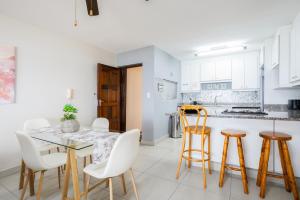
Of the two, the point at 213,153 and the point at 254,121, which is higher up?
the point at 254,121

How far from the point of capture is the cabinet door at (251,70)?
14.2ft

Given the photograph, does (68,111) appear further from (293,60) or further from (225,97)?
(225,97)

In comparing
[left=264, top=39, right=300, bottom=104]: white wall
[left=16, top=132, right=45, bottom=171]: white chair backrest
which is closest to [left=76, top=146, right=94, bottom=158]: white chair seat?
[left=16, top=132, right=45, bottom=171]: white chair backrest

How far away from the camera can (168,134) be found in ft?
15.6

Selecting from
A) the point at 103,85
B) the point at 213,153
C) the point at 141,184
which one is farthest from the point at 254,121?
the point at 103,85

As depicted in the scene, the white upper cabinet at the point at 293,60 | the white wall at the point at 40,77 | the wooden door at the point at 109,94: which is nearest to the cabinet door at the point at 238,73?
the white upper cabinet at the point at 293,60

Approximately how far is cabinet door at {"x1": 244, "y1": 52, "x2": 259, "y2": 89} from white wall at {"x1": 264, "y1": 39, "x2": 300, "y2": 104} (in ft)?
2.77

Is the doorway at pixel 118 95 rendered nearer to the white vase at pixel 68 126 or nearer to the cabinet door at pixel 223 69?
the white vase at pixel 68 126

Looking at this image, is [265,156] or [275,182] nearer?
[265,156]

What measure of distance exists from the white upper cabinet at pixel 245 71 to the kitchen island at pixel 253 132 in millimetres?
2329

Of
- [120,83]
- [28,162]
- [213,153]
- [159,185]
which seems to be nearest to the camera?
[28,162]

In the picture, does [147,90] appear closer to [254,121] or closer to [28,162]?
[254,121]

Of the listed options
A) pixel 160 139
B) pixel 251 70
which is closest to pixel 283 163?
pixel 160 139

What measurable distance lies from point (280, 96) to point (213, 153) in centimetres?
230
